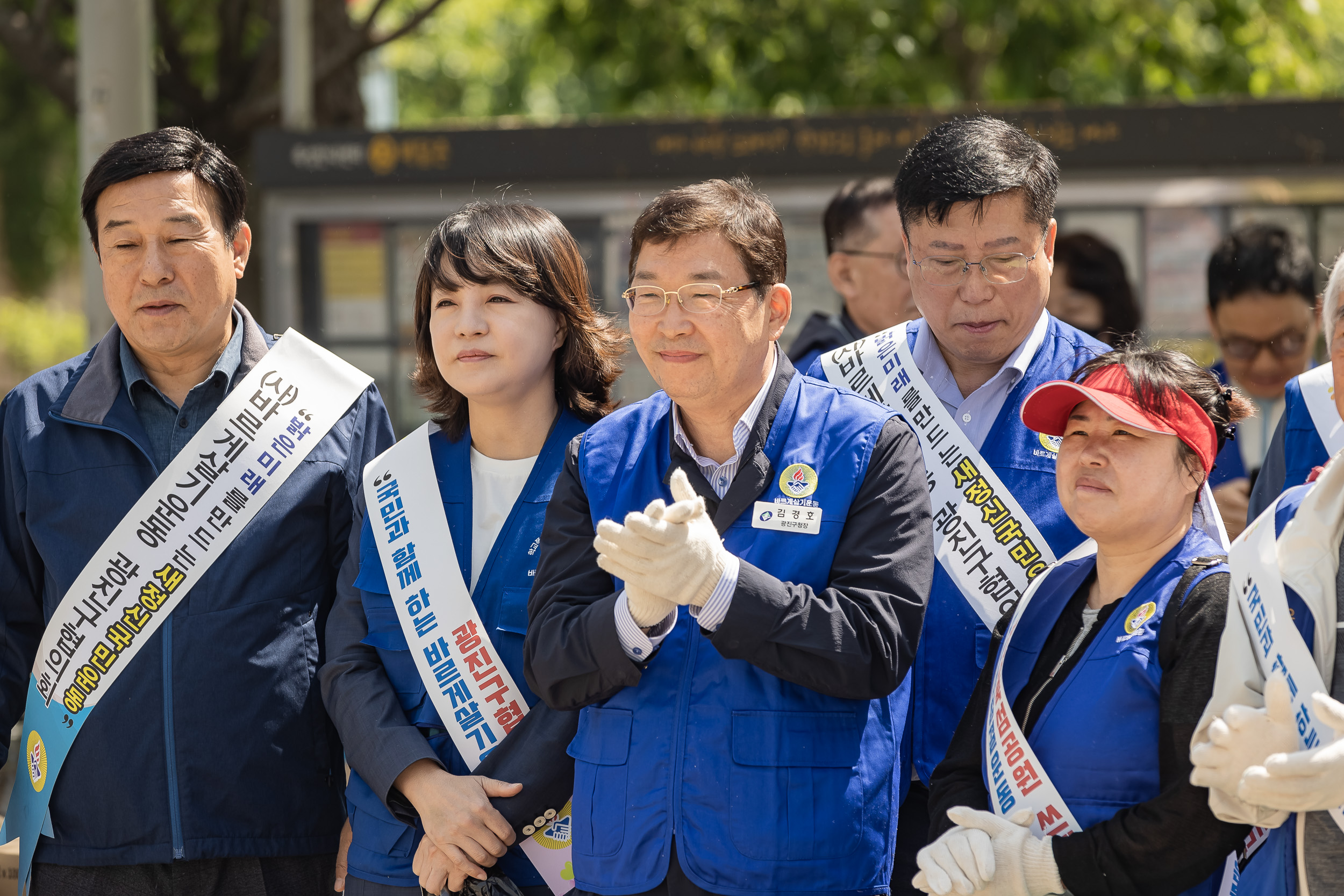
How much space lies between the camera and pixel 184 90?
8875 millimetres

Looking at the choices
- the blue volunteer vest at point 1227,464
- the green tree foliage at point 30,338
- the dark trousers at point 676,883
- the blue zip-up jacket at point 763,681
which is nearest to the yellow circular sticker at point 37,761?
the blue zip-up jacket at point 763,681

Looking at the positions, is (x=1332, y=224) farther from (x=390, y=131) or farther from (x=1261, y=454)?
(x=390, y=131)

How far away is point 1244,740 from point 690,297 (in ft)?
3.77

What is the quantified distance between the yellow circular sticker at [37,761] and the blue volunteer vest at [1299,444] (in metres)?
2.71

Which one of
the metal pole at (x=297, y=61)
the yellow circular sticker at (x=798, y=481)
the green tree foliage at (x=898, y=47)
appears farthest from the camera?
the green tree foliage at (x=898, y=47)

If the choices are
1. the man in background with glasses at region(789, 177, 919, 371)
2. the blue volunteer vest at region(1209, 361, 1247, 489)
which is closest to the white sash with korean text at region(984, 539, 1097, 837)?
the blue volunteer vest at region(1209, 361, 1247, 489)

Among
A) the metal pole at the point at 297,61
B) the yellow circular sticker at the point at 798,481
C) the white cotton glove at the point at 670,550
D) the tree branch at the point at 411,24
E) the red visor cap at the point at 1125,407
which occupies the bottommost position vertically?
the white cotton glove at the point at 670,550

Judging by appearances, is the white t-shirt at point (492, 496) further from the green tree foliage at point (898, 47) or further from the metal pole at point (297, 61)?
the green tree foliage at point (898, 47)

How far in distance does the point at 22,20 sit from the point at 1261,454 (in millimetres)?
7554

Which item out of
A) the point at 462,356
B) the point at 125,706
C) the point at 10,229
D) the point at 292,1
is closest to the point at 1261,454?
the point at 462,356

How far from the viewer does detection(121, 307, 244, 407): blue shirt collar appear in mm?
3078

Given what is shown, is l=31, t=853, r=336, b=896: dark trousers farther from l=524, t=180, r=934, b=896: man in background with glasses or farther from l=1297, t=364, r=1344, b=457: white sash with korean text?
l=1297, t=364, r=1344, b=457: white sash with korean text

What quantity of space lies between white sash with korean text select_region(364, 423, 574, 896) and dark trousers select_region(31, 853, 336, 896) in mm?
603

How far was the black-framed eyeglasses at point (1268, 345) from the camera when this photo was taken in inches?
177
